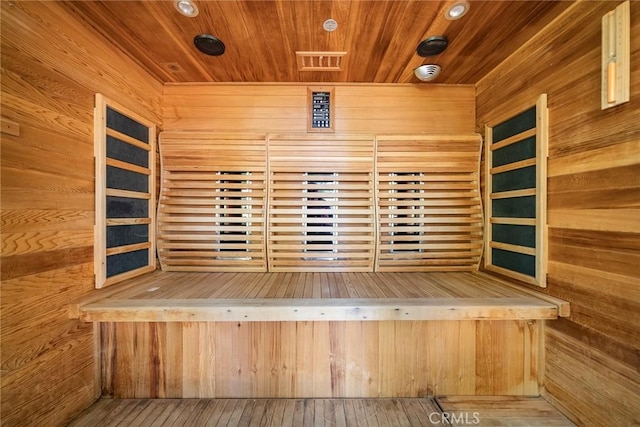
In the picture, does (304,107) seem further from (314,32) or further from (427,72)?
(427,72)

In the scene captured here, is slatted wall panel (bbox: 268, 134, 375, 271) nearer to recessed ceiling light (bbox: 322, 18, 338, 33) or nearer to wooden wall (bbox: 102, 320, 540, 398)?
wooden wall (bbox: 102, 320, 540, 398)

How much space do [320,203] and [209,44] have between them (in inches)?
54.2

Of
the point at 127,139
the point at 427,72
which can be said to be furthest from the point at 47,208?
the point at 427,72

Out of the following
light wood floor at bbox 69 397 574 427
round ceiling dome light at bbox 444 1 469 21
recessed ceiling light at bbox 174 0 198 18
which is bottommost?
light wood floor at bbox 69 397 574 427

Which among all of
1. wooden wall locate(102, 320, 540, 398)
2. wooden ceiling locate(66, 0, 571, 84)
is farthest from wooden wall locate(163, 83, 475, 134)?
wooden wall locate(102, 320, 540, 398)

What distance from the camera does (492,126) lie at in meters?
1.95

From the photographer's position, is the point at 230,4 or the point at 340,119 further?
the point at 340,119

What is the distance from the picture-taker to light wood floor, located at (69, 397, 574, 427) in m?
1.41

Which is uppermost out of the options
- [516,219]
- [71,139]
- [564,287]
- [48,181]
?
[71,139]

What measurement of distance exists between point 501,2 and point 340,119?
1212mm

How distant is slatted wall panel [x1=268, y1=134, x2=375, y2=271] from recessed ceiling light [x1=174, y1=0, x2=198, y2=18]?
0.93m

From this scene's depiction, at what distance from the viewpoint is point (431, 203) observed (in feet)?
6.68

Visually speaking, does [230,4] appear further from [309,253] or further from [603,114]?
[603,114]

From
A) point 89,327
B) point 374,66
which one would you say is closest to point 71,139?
point 89,327
